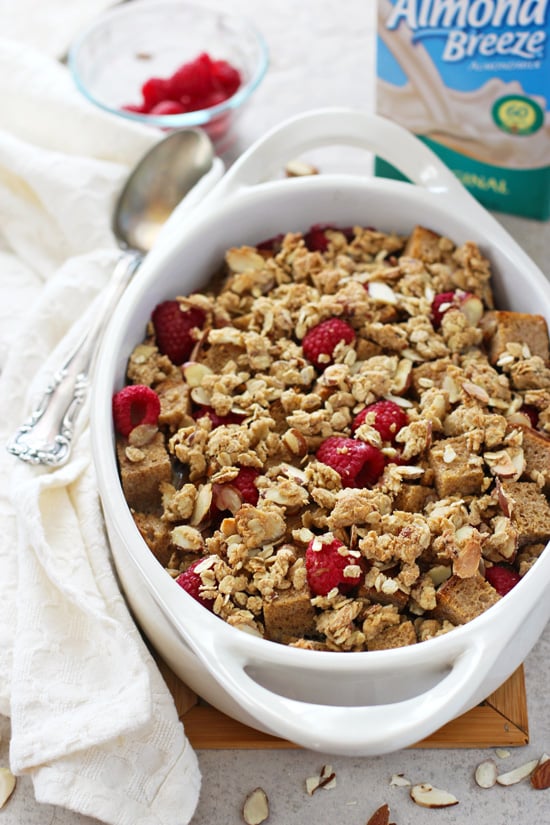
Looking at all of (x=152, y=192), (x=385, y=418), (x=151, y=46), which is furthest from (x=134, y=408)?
(x=151, y=46)

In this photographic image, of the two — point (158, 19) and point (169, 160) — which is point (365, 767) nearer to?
point (169, 160)

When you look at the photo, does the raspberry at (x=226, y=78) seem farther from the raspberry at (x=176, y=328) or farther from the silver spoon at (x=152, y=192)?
the raspberry at (x=176, y=328)

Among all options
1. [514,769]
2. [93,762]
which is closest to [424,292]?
[514,769]

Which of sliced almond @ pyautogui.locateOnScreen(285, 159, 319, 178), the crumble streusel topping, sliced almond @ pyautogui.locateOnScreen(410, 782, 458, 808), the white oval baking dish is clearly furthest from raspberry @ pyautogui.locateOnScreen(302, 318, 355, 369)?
sliced almond @ pyautogui.locateOnScreen(410, 782, 458, 808)

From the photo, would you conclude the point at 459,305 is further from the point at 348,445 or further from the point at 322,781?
the point at 322,781

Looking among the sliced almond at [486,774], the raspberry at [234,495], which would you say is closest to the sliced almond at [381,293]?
the raspberry at [234,495]

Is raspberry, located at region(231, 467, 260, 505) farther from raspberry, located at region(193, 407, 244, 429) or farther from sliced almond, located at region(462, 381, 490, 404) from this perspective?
sliced almond, located at region(462, 381, 490, 404)
